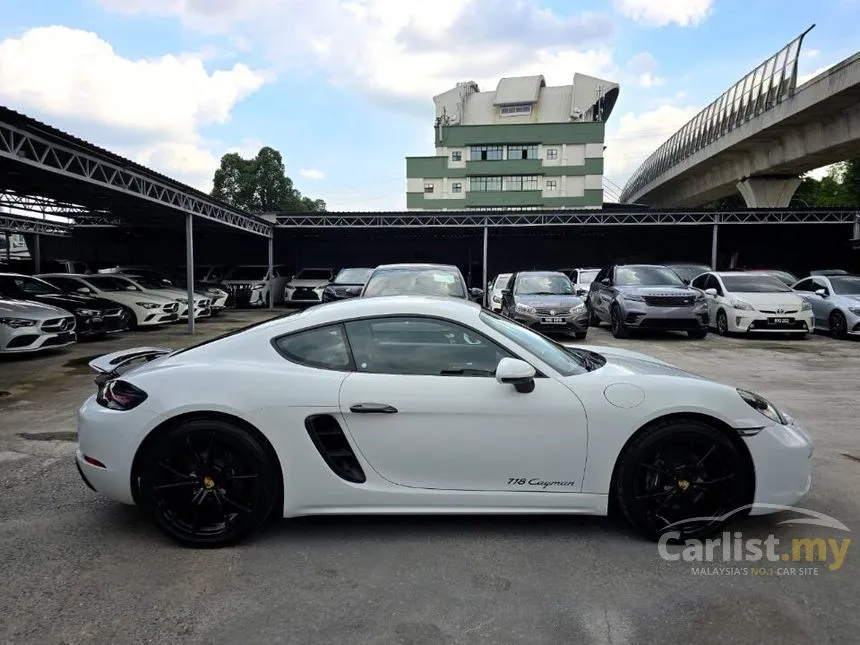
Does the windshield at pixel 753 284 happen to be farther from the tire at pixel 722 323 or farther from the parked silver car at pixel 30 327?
the parked silver car at pixel 30 327

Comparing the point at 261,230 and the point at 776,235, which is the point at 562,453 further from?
the point at 776,235

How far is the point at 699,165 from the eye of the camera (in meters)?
32.7

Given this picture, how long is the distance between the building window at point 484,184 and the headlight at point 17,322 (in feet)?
192

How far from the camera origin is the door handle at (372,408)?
115 inches

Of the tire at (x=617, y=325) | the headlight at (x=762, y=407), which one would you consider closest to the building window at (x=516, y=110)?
the tire at (x=617, y=325)

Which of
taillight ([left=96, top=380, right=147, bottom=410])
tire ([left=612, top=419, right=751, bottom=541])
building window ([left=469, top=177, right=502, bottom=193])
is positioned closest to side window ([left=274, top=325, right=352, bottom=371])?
taillight ([left=96, top=380, right=147, bottom=410])

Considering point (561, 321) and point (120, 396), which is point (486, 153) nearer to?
point (561, 321)

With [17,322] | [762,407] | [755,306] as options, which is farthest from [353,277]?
[762,407]

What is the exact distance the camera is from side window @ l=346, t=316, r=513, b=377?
122 inches

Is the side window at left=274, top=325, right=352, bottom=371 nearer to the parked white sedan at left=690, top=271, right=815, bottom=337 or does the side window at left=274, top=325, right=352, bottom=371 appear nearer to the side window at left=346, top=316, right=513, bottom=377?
the side window at left=346, top=316, right=513, bottom=377

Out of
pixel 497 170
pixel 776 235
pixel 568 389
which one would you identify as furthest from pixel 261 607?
pixel 497 170

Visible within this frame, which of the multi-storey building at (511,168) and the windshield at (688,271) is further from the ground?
the multi-storey building at (511,168)

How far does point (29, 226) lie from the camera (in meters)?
23.9

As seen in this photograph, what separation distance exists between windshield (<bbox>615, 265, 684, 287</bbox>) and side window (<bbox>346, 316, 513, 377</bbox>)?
34.6ft
